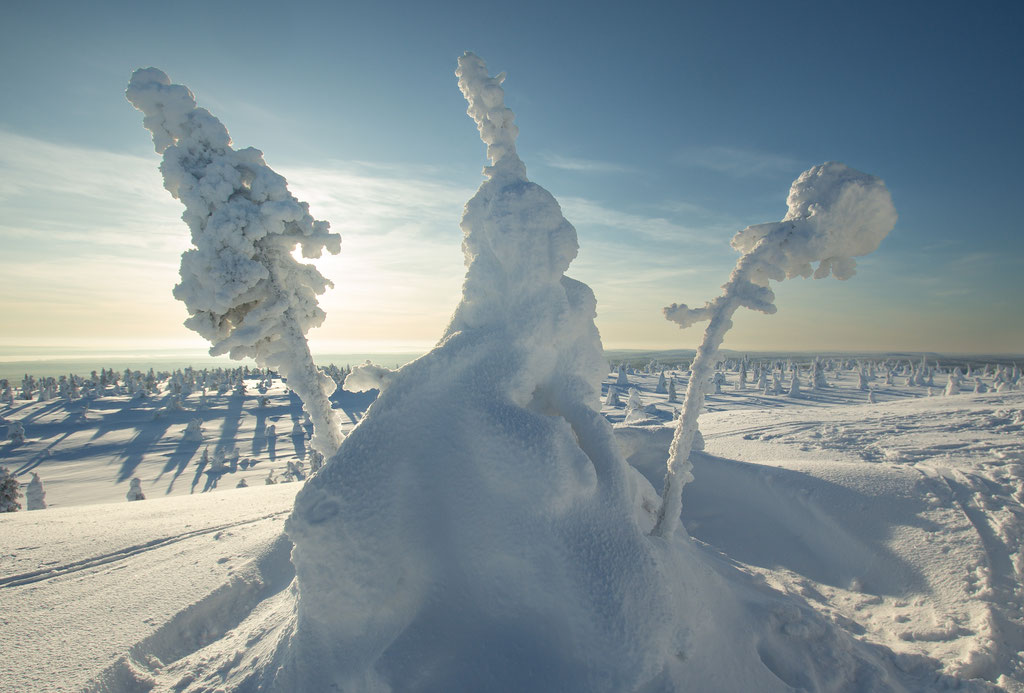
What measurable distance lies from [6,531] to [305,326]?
26.2 feet

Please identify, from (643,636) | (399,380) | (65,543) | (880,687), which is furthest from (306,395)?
(880,687)

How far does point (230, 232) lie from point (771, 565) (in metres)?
9.19

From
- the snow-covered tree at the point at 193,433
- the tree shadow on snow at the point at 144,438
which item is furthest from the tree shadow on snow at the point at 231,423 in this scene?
the tree shadow on snow at the point at 144,438

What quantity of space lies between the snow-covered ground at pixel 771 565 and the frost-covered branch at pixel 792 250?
205cm

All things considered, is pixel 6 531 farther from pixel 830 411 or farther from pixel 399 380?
pixel 830 411

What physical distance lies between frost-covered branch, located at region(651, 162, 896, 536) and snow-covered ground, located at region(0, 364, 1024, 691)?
205 cm

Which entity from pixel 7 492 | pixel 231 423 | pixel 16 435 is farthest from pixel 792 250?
pixel 16 435

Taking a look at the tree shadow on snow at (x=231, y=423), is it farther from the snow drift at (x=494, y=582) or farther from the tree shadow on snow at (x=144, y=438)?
the snow drift at (x=494, y=582)

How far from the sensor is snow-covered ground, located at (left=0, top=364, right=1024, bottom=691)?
15.5ft

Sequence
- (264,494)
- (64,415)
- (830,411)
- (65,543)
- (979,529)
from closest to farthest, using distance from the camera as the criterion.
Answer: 1. (979,529)
2. (65,543)
3. (264,494)
4. (830,411)
5. (64,415)

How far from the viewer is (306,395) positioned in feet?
19.1

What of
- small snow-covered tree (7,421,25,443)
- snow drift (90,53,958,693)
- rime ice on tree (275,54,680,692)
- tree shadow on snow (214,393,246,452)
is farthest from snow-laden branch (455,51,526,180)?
small snow-covered tree (7,421,25,443)

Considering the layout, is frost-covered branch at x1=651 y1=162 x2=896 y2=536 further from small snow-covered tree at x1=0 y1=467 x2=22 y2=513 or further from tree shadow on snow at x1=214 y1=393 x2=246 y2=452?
tree shadow on snow at x1=214 y1=393 x2=246 y2=452

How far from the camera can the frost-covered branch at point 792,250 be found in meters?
5.01
